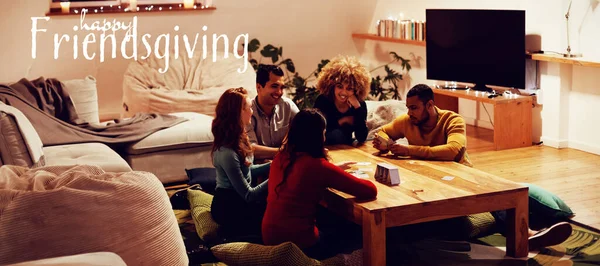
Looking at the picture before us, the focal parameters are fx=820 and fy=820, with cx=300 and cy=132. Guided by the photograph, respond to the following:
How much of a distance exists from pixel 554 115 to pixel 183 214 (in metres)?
3.60

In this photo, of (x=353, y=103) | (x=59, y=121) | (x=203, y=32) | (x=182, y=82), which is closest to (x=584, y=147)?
(x=353, y=103)

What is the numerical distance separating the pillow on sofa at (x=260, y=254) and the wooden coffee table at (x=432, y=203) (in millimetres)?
306

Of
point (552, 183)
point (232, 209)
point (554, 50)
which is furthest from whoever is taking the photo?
point (554, 50)

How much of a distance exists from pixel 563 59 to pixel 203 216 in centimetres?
351

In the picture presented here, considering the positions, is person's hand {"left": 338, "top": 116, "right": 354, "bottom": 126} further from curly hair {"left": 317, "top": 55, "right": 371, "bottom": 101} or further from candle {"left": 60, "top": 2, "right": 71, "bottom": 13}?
candle {"left": 60, "top": 2, "right": 71, "bottom": 13}

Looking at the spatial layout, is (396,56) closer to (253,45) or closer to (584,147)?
(253,45)

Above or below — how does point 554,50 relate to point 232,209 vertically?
above

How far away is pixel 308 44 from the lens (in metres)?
9.76

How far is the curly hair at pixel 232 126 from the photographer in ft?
14.1

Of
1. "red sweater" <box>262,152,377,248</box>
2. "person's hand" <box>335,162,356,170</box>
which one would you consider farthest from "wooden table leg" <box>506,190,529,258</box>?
"person's hand" <box>335,162,356,170</box>

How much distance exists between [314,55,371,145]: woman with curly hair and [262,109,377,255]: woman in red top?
1229mm

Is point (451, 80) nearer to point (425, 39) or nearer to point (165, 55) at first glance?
point (425, 39)

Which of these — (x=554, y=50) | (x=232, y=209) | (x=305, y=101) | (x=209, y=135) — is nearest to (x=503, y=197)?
(x=232, y=209)

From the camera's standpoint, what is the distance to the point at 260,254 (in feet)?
12.5
